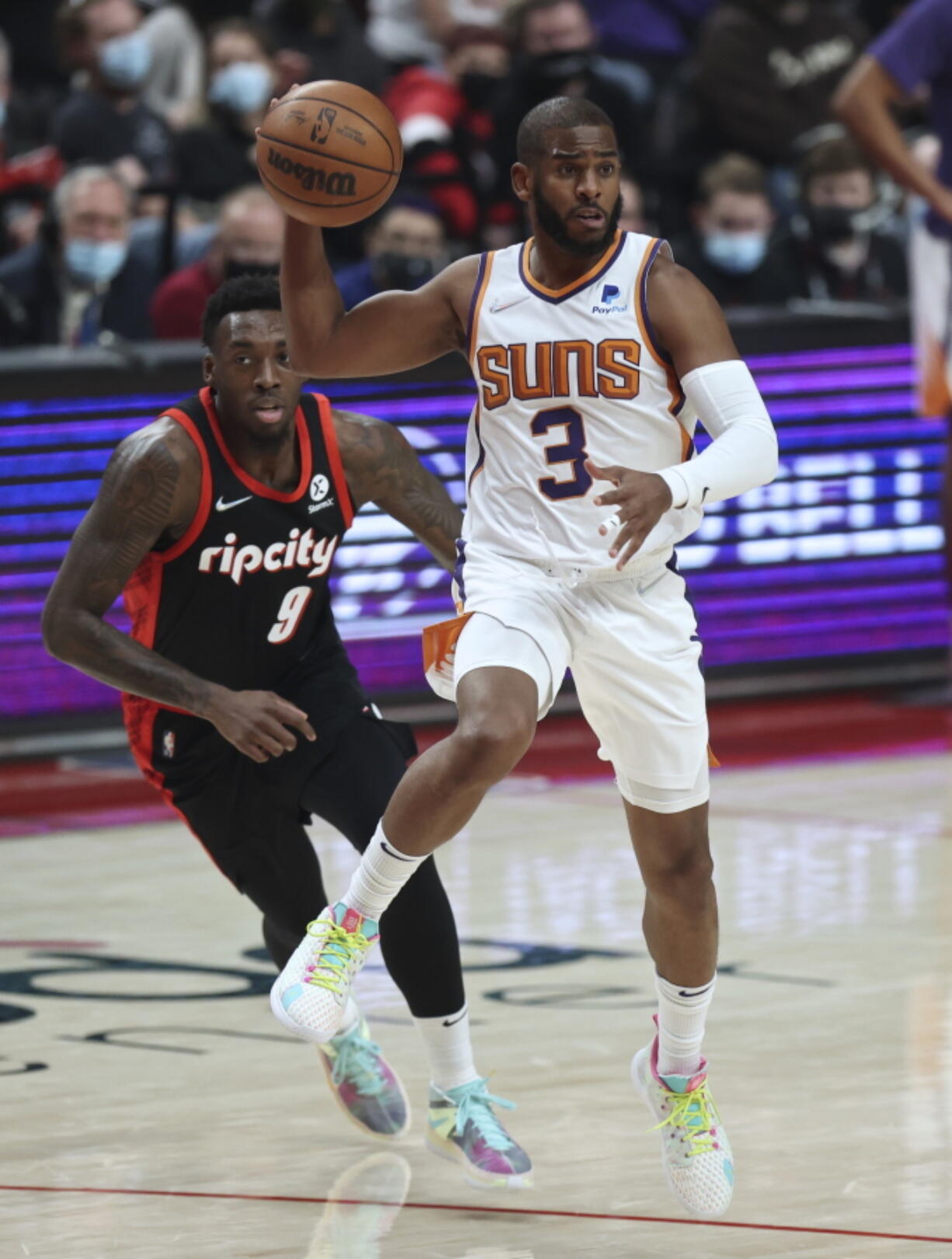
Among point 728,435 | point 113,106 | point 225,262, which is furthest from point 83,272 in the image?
point 728,435

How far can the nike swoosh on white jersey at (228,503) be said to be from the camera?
483 centimetres

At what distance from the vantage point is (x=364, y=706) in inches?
196

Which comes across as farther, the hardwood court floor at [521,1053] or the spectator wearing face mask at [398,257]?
the spectator wearing face mask at [398,257]

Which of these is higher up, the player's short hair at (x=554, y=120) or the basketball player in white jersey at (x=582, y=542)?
the player's short hair at (x=554, y=120)

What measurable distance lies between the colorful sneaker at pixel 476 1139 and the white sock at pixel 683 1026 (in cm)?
33

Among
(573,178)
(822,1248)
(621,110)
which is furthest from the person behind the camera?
(621,110)

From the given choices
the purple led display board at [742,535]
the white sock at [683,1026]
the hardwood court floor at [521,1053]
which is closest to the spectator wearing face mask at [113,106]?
the purple led display board at [742,535]

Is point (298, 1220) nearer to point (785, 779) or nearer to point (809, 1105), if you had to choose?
point (809, 1105)

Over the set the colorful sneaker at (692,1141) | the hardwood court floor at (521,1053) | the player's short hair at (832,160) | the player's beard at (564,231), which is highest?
the player's beard at (564,231)

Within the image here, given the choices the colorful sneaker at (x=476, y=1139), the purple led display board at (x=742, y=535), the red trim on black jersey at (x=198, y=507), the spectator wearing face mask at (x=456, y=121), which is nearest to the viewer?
the colorful sneaker at (x=476, y=1139)

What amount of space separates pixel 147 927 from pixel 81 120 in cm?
534

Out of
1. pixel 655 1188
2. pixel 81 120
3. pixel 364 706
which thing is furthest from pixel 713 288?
pixel 655 1188

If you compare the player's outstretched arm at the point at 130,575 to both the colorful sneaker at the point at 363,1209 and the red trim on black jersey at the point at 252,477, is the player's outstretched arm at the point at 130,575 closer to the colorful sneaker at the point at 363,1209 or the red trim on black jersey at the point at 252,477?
the red trim on black jersey at the point at 252,477

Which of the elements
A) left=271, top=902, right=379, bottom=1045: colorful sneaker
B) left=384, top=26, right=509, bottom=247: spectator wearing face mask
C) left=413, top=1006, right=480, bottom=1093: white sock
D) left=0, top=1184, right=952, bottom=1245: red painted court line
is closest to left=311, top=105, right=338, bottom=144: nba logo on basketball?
left=271, top=902, right=379, bottom=1045: colorful sneaker
